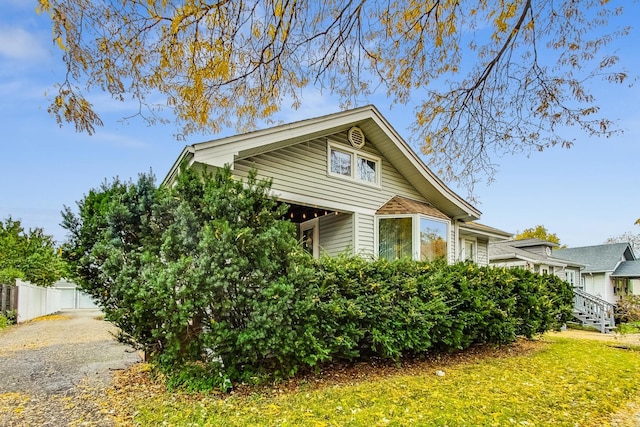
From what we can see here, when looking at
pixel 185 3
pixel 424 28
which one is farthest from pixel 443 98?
pixel 185 3

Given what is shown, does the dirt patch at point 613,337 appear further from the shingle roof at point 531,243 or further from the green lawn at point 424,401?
the shingle roof at point 531,243

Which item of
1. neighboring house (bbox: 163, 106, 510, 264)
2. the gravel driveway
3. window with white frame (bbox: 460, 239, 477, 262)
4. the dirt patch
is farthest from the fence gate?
the dirt patch

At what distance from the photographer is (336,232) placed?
1055 centimetres

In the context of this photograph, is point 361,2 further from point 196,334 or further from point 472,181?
point 196,334

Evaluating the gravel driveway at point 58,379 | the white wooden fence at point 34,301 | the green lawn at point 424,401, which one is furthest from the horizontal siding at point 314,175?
the white wooden fence at point 34,301

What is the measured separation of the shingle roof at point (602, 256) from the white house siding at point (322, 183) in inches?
855

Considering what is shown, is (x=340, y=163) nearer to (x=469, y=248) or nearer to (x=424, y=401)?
(x=424, y=401)

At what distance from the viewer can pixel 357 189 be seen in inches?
404

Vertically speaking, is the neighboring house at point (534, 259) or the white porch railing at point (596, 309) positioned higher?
the neighboring house at point (534, 259)

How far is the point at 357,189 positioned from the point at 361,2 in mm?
5095

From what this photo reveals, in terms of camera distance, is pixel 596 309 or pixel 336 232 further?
pixel 596 309

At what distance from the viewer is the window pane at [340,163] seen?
1002 cm

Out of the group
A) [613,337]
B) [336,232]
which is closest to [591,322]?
[613,337]

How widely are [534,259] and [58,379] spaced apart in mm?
20507
